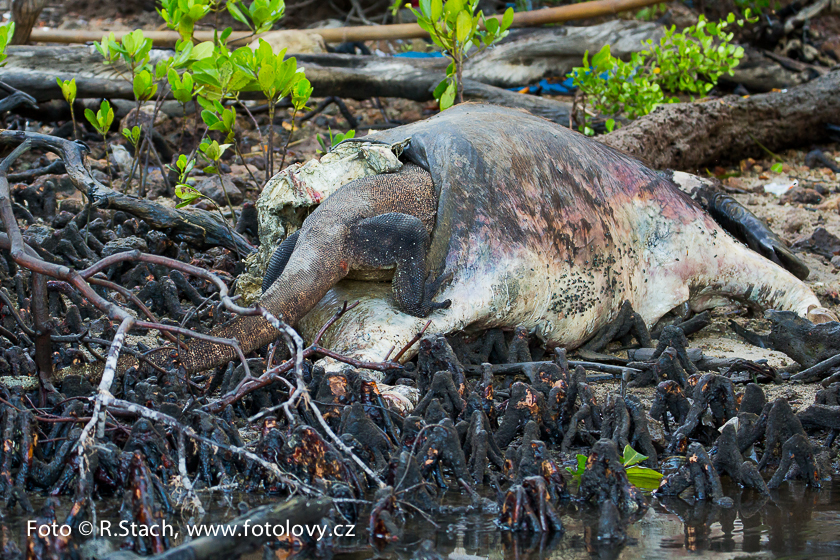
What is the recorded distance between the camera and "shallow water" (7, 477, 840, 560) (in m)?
2.14

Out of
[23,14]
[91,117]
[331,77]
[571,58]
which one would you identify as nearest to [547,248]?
[91,117]

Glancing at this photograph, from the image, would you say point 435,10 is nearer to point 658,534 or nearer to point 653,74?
point 653,74

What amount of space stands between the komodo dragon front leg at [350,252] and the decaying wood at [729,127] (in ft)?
9.28

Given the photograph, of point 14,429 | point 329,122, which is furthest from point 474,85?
point 14,429

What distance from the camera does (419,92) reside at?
784 cm

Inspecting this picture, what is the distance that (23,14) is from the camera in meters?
7.70

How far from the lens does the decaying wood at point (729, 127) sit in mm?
6723

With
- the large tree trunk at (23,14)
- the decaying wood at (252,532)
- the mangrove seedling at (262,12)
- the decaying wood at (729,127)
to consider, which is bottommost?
the decaying wood at (252,532)

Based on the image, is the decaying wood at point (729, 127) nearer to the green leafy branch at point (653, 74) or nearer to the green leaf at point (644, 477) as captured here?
the green leafy branch at point (653, 74)

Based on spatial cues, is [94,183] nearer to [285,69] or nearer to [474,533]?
[285,69]

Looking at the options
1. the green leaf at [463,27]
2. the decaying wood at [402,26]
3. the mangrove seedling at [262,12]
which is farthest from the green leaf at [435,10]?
the decaying wood at [402,26]

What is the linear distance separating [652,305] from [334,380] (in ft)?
7.70

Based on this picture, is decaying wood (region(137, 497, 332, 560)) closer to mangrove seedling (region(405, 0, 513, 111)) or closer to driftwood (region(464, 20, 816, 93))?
mangrove seedling (region(405, 0, 513, 111))

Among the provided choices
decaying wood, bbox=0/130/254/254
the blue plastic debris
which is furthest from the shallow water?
the blue plastic debris
